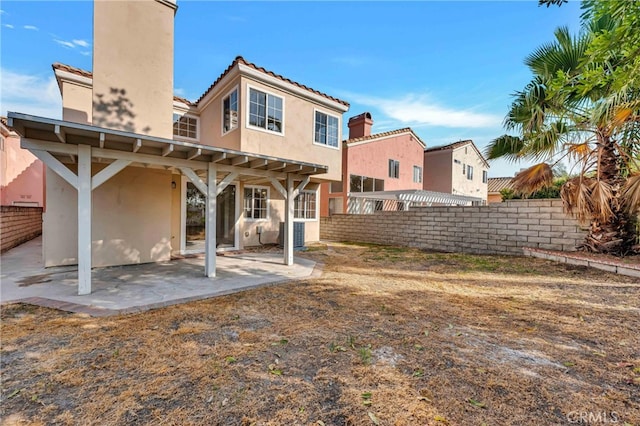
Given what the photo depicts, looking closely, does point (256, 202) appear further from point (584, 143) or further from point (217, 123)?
point (584, 143)

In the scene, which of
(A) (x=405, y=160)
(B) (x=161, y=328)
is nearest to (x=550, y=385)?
(B) (x=161, y=328)

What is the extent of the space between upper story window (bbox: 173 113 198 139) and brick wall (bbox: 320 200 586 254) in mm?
8975

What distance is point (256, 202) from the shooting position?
12.7 m

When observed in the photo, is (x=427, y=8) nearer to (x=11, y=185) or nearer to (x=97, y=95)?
(x=97, y=95)

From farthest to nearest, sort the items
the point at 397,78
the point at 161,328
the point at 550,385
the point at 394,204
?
1. the point at 394,204
2. the point at 397,78
3. the point at 161,328
4. the point at 550,385

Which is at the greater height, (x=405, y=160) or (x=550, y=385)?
(x=405, y=160)

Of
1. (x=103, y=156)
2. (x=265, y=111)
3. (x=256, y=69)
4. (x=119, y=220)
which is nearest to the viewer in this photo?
(x=103, y=156)

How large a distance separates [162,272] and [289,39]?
1147 cm

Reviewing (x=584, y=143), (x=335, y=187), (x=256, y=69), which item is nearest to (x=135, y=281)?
(x=256, y=69)

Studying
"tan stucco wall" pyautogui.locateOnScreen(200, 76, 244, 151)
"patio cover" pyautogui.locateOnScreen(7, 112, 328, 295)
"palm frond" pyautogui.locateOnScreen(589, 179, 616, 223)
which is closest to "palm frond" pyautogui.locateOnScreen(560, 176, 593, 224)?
"palm frond" pyautogui.locateOnScreen(589, 179, 616, 223)

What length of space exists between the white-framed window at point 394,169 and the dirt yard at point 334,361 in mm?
14889

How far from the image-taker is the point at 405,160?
70.0 feet

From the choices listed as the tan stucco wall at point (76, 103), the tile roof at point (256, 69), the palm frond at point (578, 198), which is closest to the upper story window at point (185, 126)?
the tile roof at point (256, 69)

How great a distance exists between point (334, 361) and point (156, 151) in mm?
5860
